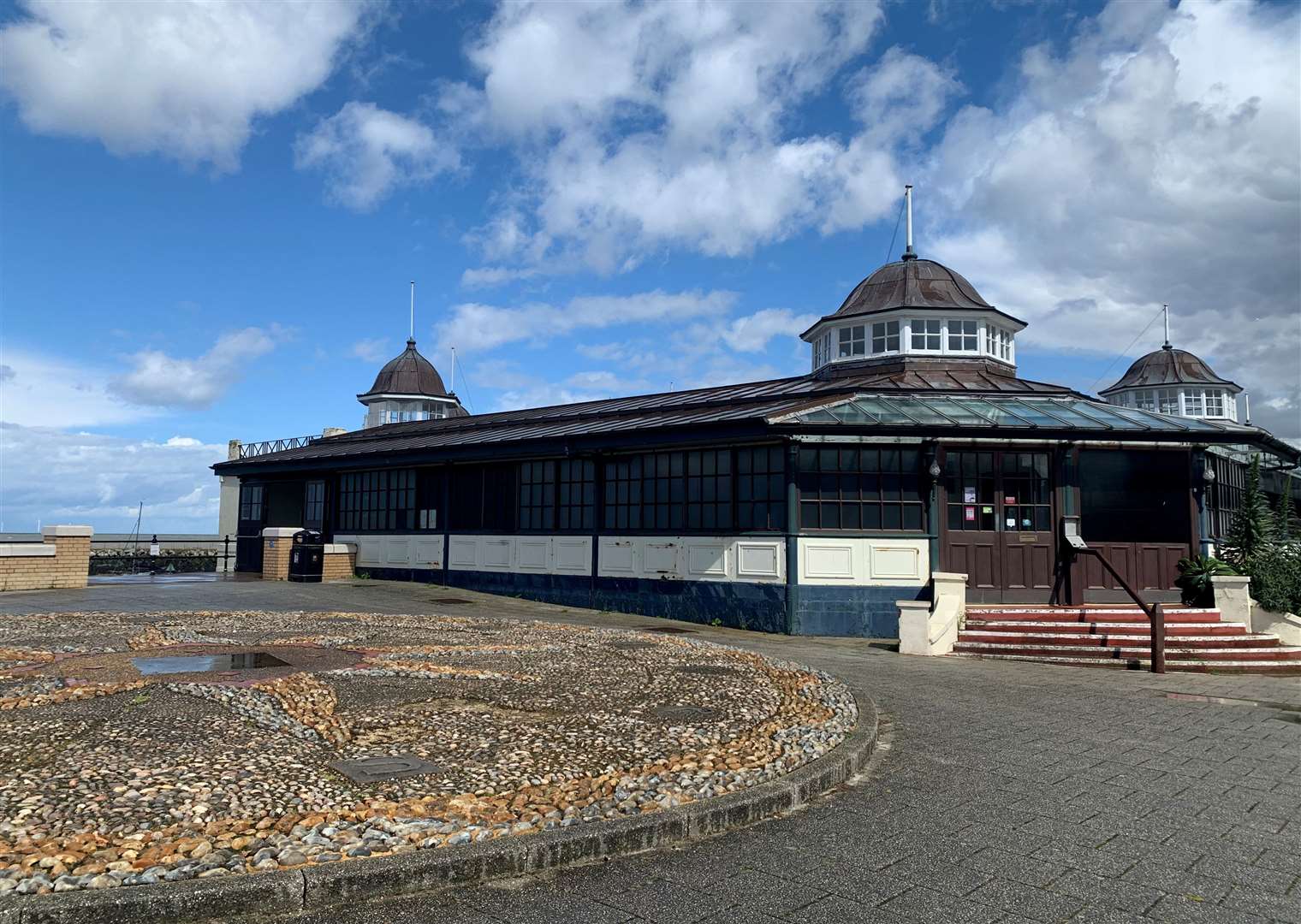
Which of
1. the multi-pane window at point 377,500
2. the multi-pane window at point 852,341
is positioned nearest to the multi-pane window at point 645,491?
the multi-pane window at point 852,341

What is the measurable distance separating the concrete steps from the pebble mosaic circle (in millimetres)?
4309

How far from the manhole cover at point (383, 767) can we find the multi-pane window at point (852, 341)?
16922 millimetres

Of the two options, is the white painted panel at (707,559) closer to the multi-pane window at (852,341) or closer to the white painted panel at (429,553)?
the multi-pane window at (852,341)

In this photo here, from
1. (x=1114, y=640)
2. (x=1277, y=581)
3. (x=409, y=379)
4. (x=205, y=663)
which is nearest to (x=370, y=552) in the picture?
(x=205, y=663)

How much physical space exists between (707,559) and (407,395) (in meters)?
34.2

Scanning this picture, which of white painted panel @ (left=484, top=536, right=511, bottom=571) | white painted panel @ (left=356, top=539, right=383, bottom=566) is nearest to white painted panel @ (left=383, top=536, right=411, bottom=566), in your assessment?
white painted panel @ (left=356, top=539, right=383, bottom=566)

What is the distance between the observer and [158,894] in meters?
3.53

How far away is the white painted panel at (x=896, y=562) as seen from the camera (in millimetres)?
14688

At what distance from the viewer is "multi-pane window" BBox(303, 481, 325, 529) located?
81.0 ft

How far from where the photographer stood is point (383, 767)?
5.34 m

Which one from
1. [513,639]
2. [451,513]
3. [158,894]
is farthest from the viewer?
[451,513]

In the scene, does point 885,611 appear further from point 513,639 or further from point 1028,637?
point 513,639

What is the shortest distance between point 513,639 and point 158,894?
829 cm

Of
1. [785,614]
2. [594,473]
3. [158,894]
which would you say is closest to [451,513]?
[594,473]
